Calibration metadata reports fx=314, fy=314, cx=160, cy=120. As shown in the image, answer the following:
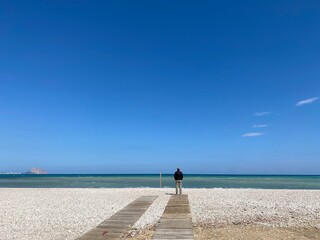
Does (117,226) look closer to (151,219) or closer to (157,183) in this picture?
(151,219)

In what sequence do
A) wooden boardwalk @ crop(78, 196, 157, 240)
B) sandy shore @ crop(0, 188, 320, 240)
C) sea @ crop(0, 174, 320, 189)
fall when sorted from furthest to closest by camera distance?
sea @ crop(0, 174, 320, 189), sandy shore @ crop(0, 188, 320, 240), wooden boardwalk @ crop(78, 196, 157, 240)

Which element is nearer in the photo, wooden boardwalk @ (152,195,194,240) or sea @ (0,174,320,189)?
wooden boardwalk @ (152,195,194,240)

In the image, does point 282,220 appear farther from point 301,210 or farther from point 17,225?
point 17,225

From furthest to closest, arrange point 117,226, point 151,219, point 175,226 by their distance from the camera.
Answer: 1. point 151,219
2. point 117,226
3. point 175,226

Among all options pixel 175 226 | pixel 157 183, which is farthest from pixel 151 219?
pixel 157 183

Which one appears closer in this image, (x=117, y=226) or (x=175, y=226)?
(x=175, y=226)

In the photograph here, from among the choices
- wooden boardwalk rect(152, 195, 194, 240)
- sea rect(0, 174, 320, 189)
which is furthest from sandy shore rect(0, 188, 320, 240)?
sea rect(0, 174, 320, 189)

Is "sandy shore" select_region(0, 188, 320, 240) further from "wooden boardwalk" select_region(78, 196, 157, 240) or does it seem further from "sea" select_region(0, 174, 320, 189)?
"sea" select_region(0, 174, 320, 189)

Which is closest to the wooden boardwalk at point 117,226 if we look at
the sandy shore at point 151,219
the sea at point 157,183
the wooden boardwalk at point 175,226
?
the sandy shore at point 151,219

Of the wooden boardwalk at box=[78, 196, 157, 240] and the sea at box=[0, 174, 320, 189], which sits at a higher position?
the sea at box=[0, 174, 320, 189]

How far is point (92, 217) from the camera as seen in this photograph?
1446 cm

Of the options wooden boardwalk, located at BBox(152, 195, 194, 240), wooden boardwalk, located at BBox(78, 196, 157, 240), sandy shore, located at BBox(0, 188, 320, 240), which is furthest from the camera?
sandy shore, located at BBox(0, 188, 320, 240)

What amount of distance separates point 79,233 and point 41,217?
4287 millimetres

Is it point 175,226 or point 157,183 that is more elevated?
point 157,183
